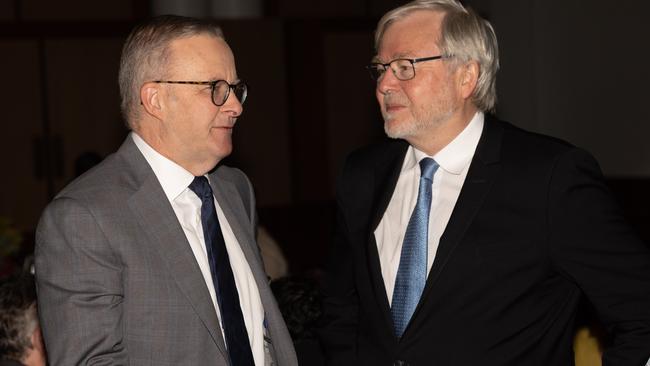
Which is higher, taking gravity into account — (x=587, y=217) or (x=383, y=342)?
(x=587, y=217)

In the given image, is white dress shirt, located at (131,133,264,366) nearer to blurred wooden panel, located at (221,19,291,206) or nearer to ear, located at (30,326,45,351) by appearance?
ear, located at (30,326,45,351)

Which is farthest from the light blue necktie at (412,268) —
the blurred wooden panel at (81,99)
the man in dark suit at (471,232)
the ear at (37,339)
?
the blurred wooden panel at (81,99)

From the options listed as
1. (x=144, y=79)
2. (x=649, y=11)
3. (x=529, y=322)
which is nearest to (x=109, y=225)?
(x=144, y=79)

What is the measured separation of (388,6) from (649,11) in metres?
2.92

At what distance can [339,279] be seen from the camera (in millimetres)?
2809

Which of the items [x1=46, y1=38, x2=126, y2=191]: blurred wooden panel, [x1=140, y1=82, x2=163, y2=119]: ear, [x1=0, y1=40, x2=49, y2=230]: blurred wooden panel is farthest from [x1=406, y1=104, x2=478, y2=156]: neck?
[x1=0, y1=40, x2=49, y2=230]: blurred wooden panel

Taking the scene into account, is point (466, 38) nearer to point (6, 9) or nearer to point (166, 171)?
point (166, 171)

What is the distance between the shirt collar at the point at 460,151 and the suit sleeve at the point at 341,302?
0.32 m

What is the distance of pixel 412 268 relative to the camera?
2.48 metres

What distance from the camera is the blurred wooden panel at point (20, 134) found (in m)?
8.02

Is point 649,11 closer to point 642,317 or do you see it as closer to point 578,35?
point 578,35

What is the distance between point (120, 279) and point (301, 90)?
6.93 metres

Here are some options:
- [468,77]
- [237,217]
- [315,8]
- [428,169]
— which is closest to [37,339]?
[237,217]

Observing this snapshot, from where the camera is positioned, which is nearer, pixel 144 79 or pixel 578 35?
pixel 144 79
